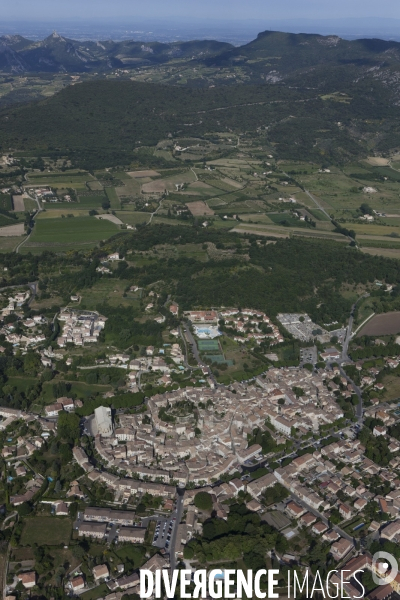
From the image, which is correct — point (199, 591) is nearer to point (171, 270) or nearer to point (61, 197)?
point (171, 270)

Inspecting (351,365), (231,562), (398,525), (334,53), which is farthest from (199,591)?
(334,53)

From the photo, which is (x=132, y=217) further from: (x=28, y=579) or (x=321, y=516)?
(x=28, y=579)

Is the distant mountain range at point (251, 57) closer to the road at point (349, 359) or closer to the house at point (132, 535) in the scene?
the road at point (349, 359)

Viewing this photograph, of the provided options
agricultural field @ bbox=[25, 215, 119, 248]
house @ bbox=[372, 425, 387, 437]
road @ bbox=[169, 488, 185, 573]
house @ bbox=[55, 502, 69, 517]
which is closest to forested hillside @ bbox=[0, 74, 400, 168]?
agricultural field @ bbox=[25, 215, 119, 248]

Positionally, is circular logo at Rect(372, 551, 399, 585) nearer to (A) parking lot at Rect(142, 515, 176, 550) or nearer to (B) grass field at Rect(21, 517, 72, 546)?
(A) parking lot at Rect(142, 515, 176, 550)

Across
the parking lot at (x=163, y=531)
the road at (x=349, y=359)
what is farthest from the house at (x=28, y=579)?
the road at (x=349, y=359)

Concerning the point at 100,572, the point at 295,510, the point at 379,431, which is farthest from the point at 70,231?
the point at 100,572
